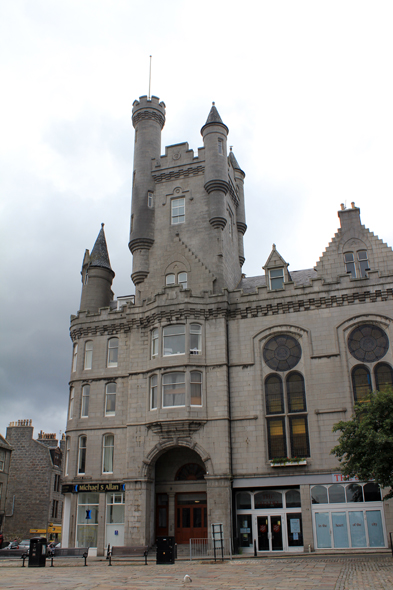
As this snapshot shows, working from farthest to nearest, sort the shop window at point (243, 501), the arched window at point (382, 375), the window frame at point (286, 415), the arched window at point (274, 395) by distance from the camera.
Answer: the arched window at point (274, 395) < the shop window at point (243, 501) < the window frame at point (286, 415) < the arched window at point (382, 375)

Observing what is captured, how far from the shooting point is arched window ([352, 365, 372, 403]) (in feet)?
97.2

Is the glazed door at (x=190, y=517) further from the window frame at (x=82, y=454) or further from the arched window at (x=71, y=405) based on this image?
the arched window at (x=71, y=405)

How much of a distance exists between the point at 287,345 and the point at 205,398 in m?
6.38

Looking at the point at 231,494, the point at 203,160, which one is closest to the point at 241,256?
the point at 203,160

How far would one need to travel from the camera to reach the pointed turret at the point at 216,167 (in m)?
37.8

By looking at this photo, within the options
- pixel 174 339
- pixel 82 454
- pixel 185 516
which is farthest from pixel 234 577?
pixel 82 454

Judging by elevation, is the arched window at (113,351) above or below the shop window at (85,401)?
above

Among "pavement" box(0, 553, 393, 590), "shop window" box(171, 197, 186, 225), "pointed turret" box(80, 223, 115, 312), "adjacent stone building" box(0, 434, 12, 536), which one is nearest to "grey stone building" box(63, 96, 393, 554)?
"shop window" box(171, 197, 186, 225)

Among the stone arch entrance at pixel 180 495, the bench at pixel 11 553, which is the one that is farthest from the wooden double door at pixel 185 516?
the bench at pixel 11 553

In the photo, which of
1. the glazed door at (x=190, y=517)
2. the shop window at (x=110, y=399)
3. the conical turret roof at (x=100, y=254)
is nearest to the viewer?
the glazed door at (x=190, y=517)

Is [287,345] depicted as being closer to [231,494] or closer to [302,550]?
[231,494]

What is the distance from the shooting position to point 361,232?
111 ft

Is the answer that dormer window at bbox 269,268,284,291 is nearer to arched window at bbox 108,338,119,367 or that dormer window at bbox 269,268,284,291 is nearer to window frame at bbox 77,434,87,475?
arched window at bbox 108,338,119,367

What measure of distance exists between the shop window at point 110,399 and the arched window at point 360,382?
16.6 m
